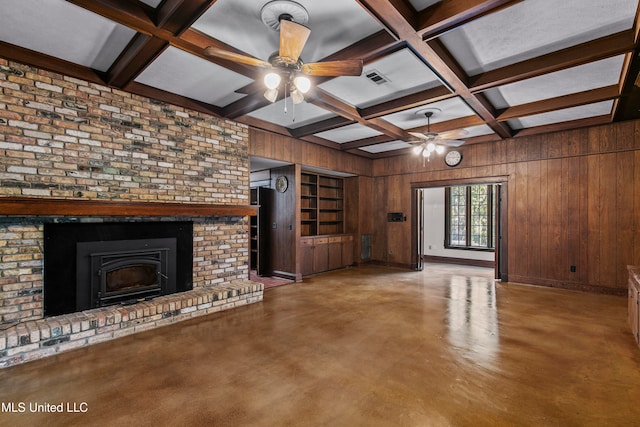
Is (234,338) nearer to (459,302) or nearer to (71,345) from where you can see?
(71,345)

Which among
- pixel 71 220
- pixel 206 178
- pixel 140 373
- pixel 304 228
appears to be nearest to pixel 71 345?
pixel 140 373

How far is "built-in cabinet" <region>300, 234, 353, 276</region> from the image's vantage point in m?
6.80

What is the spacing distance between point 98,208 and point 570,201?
7.41 metres

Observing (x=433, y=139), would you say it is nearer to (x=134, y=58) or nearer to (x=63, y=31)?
→ (x=134, y=58)

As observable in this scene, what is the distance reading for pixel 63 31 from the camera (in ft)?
9.27

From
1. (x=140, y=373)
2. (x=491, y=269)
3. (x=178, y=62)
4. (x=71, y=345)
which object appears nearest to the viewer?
(x=140, y=373)

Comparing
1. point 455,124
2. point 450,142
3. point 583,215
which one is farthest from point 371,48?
point 583,215

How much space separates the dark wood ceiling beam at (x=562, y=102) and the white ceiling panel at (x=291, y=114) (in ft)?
9.35

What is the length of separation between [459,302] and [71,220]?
17.5ft

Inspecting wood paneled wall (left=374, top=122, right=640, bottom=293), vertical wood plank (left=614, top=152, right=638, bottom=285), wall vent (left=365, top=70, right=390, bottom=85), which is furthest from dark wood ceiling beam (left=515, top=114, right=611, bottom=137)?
wall vent (left=365, top=70, right=390, bottom=85)

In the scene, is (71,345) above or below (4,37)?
below

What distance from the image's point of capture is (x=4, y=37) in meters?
2.91

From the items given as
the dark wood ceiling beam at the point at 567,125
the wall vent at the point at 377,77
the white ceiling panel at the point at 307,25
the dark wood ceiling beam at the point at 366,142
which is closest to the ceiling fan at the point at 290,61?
the white ceiling panel at the point at 307,25

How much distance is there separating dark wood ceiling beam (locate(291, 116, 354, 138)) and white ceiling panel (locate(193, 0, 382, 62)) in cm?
198
